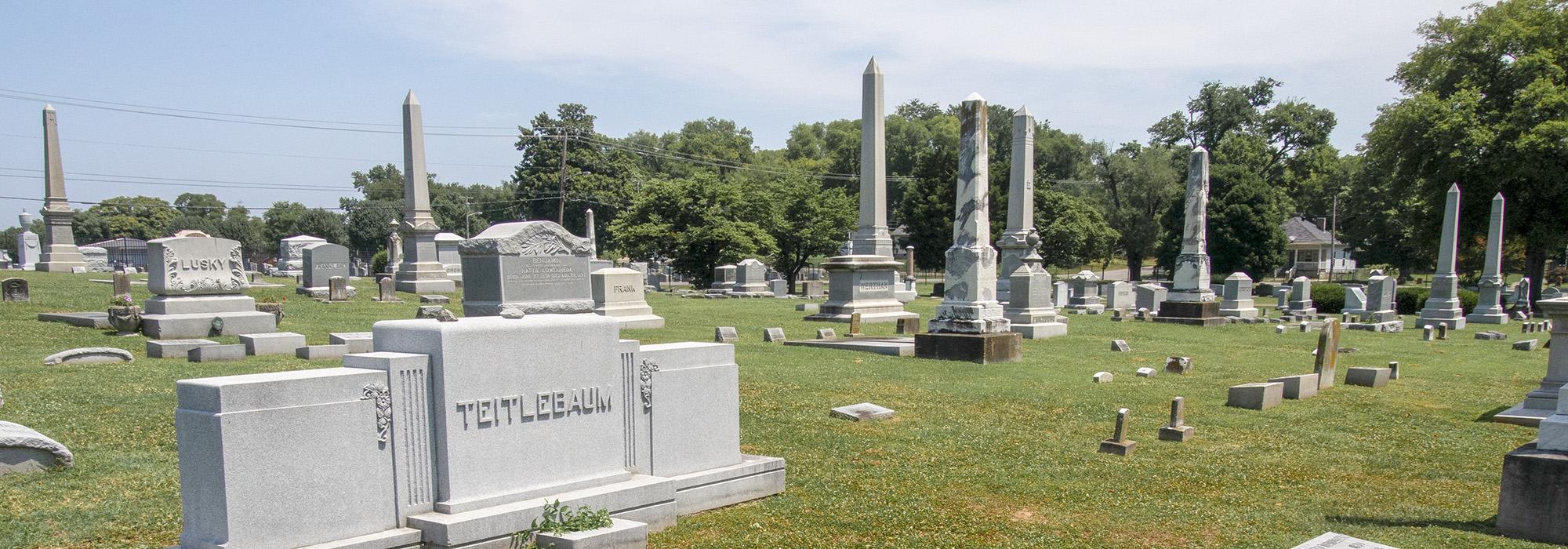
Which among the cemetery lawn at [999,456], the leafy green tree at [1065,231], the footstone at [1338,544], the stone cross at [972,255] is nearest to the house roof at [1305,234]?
the leafy green tree at [1065,231]

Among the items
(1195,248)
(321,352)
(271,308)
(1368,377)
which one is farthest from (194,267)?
(1195,248)

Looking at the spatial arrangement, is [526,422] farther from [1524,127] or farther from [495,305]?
[1524,127]

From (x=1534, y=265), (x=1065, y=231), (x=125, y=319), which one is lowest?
(x=1534, y=265)

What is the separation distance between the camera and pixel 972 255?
15734mm

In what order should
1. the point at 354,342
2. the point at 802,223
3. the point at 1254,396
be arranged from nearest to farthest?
1. the point at 1254,396
2. the point at 354,342
3. the point at 802,223

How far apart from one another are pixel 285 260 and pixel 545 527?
49.7 m

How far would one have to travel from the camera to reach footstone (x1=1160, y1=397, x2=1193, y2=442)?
9.01 meters

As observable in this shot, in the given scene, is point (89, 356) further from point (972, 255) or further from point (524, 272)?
point (972, 255)

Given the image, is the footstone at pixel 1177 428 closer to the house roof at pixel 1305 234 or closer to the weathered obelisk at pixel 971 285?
the weathered obelisk at pixel 971 285

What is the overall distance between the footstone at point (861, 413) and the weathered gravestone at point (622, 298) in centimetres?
1013

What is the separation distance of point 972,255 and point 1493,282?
80.0ft

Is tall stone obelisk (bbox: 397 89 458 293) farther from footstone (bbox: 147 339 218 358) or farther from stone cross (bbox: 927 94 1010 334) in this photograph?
stone cross (bbox: 927 94 1010 334)

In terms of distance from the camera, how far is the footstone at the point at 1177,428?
29.6ft

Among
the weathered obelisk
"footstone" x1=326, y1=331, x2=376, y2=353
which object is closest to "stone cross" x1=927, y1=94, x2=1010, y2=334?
the weathered obelisk
